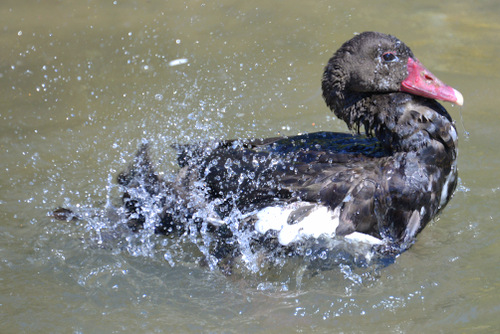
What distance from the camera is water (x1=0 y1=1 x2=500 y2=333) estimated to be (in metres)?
3.63

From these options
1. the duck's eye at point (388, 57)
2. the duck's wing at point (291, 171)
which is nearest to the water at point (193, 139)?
the duck's wing at point (291, 171)

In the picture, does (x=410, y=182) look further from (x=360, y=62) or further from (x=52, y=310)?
(x=52, y=310)

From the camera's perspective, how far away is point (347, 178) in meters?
3.74

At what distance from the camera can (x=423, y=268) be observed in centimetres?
394

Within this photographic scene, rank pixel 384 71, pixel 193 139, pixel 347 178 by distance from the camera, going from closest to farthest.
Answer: pixel 347 178, pixel 384 71, pixel 193 139

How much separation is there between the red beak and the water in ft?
3.11

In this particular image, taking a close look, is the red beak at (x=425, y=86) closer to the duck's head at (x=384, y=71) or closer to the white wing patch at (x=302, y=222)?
the duck's head at (x=384, y=71)

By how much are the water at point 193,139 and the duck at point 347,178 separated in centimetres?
28

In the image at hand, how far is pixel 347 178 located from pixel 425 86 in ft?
2.62

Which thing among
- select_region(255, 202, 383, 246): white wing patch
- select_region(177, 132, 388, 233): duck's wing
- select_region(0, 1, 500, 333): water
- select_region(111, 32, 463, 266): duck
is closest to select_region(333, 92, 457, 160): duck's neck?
select_region(111, 32, 463, 266): duck

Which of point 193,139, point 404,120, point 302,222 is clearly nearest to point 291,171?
point 302,222

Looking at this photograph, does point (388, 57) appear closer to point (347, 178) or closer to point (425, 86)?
point (425, 86)

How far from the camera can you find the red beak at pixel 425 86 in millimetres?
3883

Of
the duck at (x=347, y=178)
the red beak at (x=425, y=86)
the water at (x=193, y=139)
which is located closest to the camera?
the water at (x=193, y=139)
